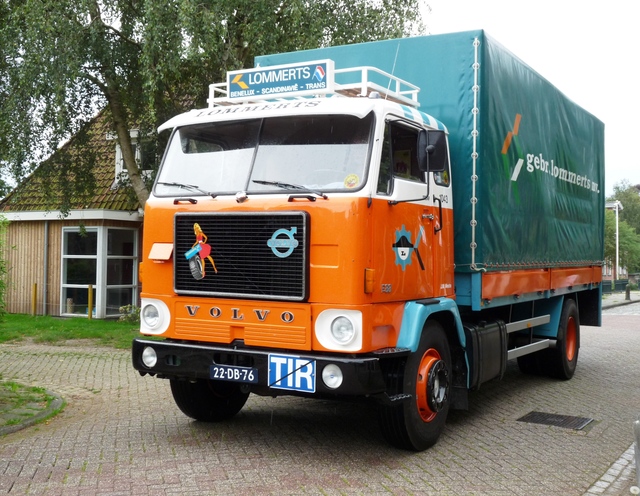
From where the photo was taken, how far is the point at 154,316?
21.3ft

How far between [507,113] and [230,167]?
128 inches

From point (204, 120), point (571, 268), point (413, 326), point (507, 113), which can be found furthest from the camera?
point (571, 268)

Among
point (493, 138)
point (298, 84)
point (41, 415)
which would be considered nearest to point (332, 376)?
point (298, 84)

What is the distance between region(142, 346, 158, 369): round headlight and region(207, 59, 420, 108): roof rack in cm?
231

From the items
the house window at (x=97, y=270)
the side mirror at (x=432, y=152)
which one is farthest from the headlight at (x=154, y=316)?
the house window at (x=97, y=270)

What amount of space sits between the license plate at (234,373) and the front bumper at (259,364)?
3 cm

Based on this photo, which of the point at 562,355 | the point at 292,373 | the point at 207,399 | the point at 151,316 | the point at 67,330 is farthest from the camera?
the point at 67,330

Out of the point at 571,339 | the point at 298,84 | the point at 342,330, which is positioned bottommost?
the point at 571,339

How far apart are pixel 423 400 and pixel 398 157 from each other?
2032mm

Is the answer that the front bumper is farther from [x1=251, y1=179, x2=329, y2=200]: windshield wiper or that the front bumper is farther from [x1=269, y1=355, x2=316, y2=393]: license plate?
[x1=251, y1=179, x2=329, y2=200]: windshield wiper

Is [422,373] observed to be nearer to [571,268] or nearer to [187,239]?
[187,239]

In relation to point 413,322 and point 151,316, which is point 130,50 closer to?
point 151,316

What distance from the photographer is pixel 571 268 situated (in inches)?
405

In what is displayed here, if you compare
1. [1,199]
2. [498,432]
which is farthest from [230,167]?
[1,199]
